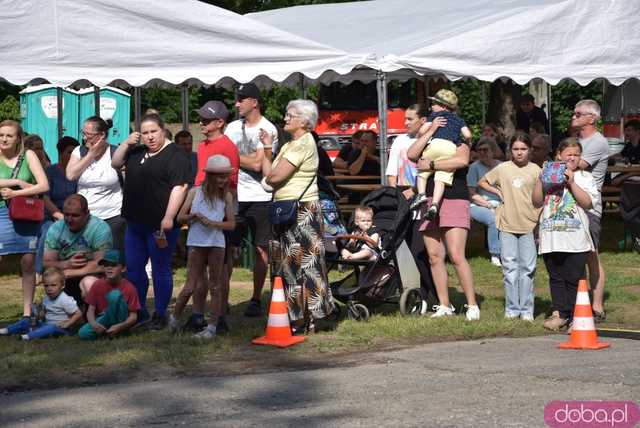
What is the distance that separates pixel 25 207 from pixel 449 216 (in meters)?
3.41

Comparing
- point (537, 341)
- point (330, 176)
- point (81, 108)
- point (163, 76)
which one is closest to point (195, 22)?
point (163, 76)

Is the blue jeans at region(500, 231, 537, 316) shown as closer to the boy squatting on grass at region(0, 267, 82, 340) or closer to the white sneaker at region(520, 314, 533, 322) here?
the white sneaker at region(520, 314, 533, 322)

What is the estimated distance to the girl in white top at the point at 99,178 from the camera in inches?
423

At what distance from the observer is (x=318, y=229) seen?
966 centimetres

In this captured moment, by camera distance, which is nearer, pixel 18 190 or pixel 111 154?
pixel 18 190

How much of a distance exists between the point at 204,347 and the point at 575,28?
7248mm

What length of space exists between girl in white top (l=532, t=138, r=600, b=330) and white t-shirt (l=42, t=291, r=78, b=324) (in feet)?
12.2

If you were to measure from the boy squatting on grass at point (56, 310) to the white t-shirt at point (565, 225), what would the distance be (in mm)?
3730

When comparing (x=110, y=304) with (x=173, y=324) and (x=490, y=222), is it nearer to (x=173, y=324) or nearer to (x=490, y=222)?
(x=173, y=324)

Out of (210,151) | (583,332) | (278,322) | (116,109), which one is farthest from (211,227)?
(116,109)

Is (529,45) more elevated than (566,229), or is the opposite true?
(529,45)

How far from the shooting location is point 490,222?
1439 centimetres

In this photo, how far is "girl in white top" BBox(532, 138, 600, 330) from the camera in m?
9.91

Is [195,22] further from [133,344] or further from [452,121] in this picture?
[133,344]
